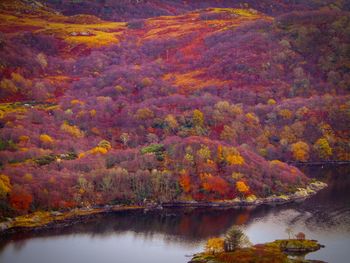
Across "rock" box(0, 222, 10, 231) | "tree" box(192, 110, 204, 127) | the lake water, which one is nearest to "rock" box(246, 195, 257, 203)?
the lake water

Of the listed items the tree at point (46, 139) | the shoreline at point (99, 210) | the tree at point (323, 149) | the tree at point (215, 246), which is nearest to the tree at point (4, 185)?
the shoreline at point (99, 210)

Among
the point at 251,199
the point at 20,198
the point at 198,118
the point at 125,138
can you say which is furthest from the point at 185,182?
the point at 198,118

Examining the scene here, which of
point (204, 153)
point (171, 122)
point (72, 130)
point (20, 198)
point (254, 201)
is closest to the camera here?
point (20, 198)

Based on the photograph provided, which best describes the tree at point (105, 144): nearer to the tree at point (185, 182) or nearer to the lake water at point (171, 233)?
the tree at point (185, 182)

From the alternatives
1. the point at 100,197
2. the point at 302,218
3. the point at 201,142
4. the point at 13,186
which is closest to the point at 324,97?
the point at 201,142

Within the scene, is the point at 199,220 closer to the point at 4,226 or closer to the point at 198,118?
the point at 4,226

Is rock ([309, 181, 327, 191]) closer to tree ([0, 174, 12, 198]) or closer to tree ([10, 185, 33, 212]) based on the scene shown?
tree ([10, 185, 33, 212])
